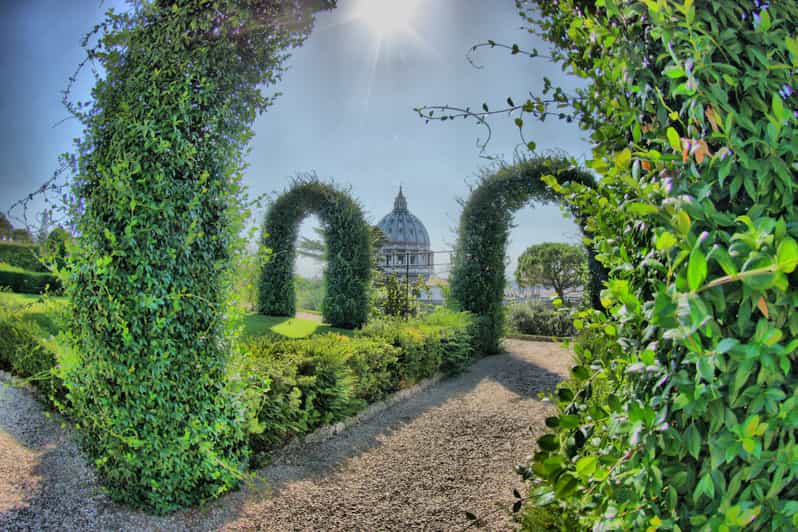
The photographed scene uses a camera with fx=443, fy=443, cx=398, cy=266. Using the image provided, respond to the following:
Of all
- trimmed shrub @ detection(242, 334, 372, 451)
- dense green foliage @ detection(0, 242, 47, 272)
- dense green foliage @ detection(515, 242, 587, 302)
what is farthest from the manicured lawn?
dense green foliage @ detection(515, 242, 587, 302)

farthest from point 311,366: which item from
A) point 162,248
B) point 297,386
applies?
point 162,248

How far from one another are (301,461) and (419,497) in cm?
101

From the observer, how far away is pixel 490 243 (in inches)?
319

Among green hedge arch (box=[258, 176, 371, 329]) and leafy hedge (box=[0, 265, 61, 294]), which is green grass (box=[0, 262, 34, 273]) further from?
green hedge arch (box=[258, 176, 371, 329])

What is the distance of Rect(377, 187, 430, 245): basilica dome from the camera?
56.8m

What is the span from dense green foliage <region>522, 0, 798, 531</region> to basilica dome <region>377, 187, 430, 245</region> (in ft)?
176

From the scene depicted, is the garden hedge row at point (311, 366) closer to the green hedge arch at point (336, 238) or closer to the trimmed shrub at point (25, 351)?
the trimmed shrub at point (25, 351)

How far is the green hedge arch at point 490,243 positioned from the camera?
7.87 metres

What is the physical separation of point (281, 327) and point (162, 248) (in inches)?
238

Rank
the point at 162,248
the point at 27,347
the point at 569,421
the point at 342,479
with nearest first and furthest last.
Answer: the point at 569,421, the point at 162,248, the point at 342,479, the point at 27,347

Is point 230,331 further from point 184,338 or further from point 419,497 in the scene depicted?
point 419,497

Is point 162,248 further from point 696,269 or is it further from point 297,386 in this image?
point 696,269

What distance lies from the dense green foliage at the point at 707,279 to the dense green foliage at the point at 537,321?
10.1m

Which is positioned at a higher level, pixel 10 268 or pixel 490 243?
pixel 490 243
